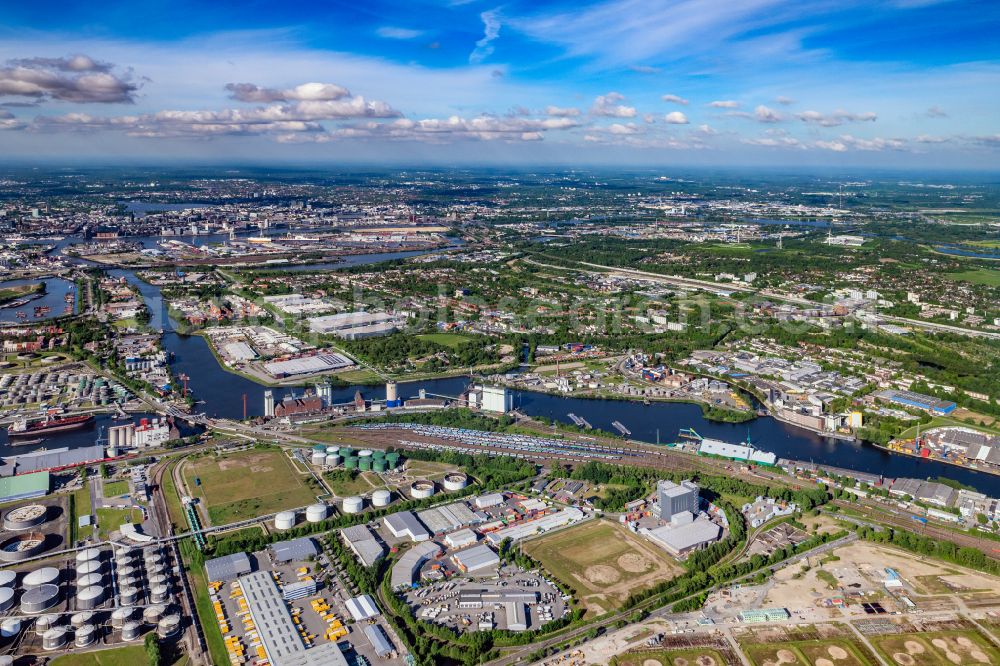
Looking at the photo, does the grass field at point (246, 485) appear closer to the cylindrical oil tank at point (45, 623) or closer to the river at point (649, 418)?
the river at point (649, 418)

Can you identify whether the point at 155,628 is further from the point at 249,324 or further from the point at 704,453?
the point at 249,324

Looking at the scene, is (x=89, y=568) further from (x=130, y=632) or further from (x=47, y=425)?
(x=47, y=425)

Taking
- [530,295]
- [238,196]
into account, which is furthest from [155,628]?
[238,196]

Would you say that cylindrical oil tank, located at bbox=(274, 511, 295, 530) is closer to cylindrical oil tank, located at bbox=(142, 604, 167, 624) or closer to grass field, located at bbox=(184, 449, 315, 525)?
grass field, located at bbox=(184, 449, 315, 525)

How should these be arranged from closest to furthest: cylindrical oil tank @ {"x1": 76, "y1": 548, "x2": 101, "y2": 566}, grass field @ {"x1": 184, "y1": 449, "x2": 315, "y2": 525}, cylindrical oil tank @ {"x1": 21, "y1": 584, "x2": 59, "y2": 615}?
cylindrical oil tank @ {"x1": 21, "y1": 584, "x2": 59, "y2": 615} < cylindrical oil tank @ {"x1": 76, "y1": 548, "x2": 101, "y2": 566} < grass field @ {"x1": 184, "y1": 449, "x2": 315, "y2": 525}

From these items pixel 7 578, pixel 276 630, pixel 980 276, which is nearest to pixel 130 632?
pixel 276 630

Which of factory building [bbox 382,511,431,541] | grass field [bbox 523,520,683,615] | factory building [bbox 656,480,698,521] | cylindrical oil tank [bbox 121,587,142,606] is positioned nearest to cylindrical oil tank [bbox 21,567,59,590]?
cylindrical oil tank [bbox 121,587,142,606]

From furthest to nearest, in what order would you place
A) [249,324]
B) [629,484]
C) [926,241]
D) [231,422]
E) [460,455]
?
[926,241], [249,324], [231,422], [460,455], [629,484]
